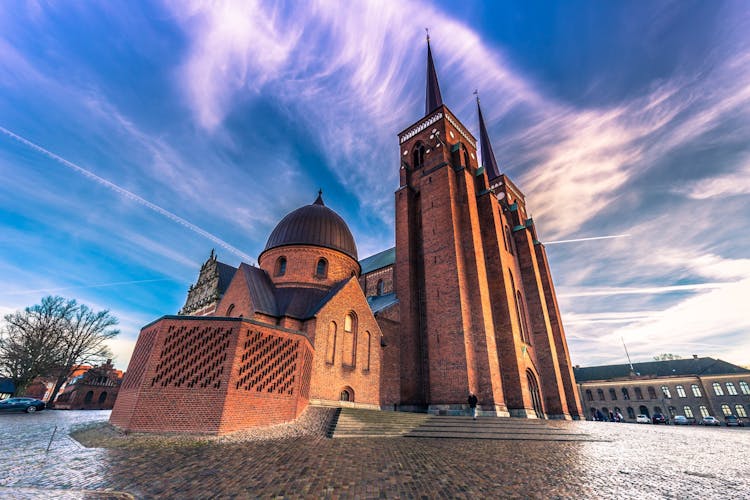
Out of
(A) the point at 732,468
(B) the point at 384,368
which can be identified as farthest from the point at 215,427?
(A) the point at 732,468

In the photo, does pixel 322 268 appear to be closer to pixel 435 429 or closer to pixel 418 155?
pixel 435 429

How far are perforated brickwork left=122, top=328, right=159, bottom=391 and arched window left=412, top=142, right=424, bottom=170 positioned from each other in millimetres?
24712

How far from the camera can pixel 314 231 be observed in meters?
23.9

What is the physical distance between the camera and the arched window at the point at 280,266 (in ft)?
75.8

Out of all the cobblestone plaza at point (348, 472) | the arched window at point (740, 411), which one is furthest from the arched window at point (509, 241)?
the arched window at point (740, 411)

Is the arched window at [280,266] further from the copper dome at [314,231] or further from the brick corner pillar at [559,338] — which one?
the brick corner pillar at [559,338]

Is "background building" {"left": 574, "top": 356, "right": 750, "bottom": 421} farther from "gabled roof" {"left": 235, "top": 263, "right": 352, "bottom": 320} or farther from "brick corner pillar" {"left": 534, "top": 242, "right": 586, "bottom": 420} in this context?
"gabled roof" {"left": 235, "top": 263, "right": 352, "bottom": 320}

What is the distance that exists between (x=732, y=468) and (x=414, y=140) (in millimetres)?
29744

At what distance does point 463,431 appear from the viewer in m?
14.3

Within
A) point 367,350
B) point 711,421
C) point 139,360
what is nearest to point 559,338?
point 367,350

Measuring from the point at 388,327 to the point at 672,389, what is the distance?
52782mm

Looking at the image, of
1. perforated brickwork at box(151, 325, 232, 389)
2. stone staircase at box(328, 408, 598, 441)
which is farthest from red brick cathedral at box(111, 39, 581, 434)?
stone staircase at box(328, 408, 598, 441)

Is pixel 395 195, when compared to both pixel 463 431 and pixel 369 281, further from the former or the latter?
pixel 463 431

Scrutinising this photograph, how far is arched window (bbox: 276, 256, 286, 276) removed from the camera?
23.1 m
